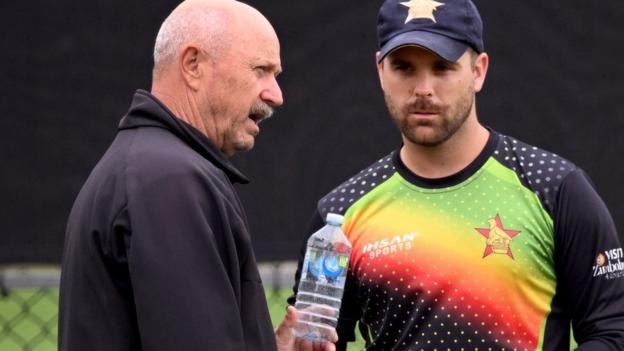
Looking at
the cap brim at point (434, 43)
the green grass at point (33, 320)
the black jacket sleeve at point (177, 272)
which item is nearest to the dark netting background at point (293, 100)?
the green grass at point (33, 320)

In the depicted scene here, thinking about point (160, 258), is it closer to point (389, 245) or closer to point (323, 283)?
point (323, 283)

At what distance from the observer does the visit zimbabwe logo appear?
3.24m

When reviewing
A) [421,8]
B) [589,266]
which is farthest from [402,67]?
[589,266]

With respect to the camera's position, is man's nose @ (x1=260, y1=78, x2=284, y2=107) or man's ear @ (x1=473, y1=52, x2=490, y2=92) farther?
man's ear @ (x1=473, y1=52, x2=490, y2=92)

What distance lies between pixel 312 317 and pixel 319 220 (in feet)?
1.51

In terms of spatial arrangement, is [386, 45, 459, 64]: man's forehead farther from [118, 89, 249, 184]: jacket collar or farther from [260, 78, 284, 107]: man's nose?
[118, 89, 249, 184]: jacket collar

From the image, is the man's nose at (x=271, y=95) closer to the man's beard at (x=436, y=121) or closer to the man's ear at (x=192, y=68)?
the man's ear at (x=192, y=68)

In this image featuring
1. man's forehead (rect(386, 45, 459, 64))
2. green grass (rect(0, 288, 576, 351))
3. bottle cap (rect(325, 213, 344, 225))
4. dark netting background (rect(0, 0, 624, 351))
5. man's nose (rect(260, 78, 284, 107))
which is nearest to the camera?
man's nose (rect(260, 78, 284, 107))

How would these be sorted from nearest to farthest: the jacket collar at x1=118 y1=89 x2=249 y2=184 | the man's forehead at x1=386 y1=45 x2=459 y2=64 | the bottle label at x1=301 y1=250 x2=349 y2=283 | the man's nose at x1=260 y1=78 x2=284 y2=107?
the jacket collar at x1=118 y1=89 x2=249 y2=184 → the man's nose at x1=260 y1=78 x2=284 y2=107 → the bottle label at x1=301 y1=250 x2=349 y2=283 → the man's forehead at x1=386 y1=45 x2=459 y2=64

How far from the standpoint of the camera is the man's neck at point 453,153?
3.39 meters

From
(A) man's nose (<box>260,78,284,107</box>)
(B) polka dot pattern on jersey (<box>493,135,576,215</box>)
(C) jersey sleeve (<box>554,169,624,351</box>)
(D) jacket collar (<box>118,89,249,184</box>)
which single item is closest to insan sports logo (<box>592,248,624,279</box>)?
(C) jersey sleeve (<box>554,169,624,351</box>)

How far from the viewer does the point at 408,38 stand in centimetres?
340

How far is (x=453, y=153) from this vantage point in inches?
133

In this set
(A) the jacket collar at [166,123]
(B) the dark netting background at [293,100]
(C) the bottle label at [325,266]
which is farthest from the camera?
(B) the dark netting background at [293,100]
